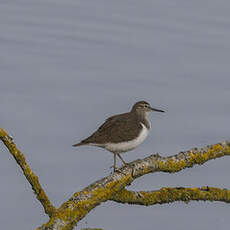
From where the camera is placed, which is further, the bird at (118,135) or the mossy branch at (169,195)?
the bird at (118,135)

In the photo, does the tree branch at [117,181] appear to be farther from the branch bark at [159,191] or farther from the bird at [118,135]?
→ the bird at [118,135]

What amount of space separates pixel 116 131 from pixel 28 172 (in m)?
3.09

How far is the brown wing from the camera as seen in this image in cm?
926

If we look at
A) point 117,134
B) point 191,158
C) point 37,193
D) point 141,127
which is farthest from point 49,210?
point 141,127

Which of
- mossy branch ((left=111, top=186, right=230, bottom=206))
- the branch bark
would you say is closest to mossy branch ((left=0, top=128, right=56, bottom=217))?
the branch bark

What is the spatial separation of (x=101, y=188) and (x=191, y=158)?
1.31 m

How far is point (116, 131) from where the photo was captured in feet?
30.9

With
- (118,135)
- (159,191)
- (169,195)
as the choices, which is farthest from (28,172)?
(118,135)

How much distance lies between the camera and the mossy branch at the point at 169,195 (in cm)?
711

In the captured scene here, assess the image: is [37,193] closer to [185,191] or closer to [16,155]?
[16,155]

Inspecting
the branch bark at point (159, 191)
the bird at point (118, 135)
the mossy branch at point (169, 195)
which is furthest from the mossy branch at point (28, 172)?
the bird at point (118, 135)

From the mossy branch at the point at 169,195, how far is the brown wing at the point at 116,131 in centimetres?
223

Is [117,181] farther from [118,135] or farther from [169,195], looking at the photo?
[118,135]

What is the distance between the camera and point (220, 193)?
23.4 ft
